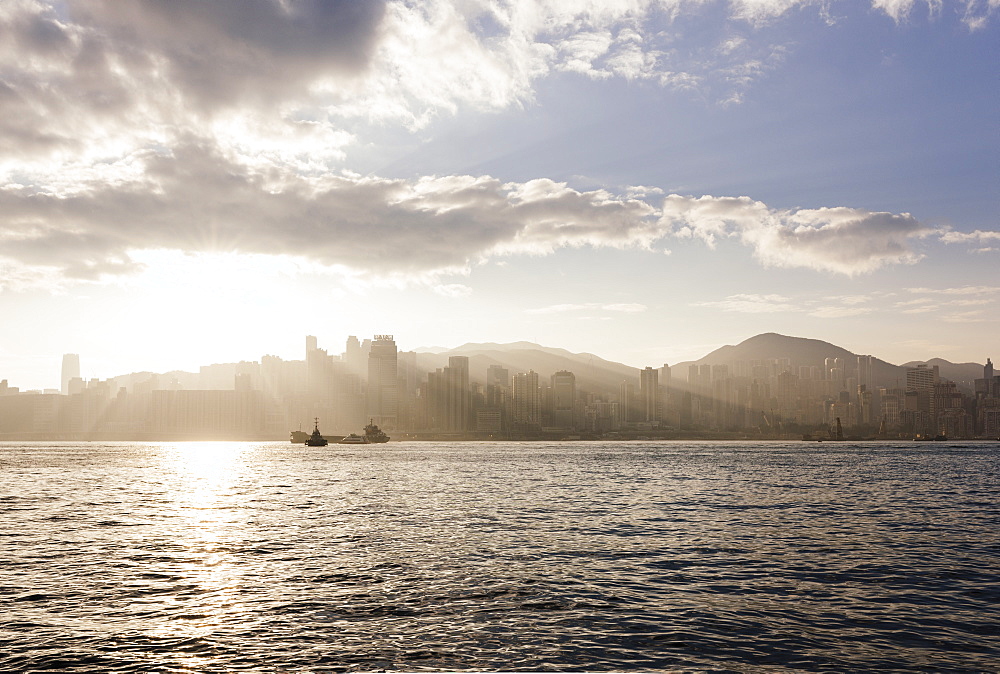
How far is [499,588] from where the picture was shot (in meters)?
32.8

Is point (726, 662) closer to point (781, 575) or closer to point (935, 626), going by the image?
point (935, 626)

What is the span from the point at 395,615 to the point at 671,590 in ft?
41.0

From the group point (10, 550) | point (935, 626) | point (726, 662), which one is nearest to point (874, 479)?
point (935, 626)

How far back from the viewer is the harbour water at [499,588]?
23.2 m

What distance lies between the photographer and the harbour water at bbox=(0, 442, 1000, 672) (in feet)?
76.2

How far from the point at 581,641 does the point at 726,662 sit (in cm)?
478

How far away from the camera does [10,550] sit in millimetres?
43062

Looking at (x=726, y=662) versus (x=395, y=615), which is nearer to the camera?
(x=726, y=662)

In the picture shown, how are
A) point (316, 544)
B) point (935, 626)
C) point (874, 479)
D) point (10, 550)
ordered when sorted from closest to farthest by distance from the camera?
point (935, 626) < point (10, 550) < point (316, 544) < point (874, 479)

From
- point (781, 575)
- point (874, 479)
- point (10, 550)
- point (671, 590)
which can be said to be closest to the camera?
point (671, 590)

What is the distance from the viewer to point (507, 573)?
36.2 m

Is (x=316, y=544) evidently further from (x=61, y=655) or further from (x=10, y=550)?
Result: (x=61, y=655)

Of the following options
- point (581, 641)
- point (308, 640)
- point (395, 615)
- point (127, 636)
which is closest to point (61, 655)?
point (127, 636)

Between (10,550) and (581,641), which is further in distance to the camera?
(10,550)
